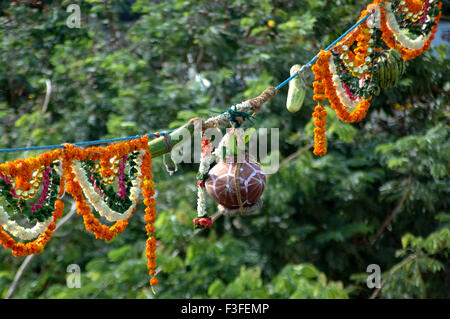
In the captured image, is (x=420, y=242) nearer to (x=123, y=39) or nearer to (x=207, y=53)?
(x=207, y=53)

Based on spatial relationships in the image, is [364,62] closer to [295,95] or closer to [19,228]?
[295,95]

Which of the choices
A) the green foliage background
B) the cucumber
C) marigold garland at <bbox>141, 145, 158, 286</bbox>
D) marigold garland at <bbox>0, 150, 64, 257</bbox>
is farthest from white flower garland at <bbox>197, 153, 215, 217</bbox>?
the green foliage background

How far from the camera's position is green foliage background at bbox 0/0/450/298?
6684 mm

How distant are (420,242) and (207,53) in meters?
3.41

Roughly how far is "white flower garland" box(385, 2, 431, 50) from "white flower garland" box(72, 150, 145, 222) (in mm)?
1974

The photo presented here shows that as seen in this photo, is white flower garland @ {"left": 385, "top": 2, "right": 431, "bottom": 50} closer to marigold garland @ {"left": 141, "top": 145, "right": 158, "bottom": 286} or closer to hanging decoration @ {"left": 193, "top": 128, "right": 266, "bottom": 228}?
hanging decoration @ {"left": 193, "top": 128, "right": 266, "bottom": 228}

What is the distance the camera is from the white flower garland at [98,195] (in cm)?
331

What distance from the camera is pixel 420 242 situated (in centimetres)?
688

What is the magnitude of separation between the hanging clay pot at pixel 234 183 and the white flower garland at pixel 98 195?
418 millimetres

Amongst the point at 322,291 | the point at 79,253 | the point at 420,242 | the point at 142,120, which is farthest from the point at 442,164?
the point at 79,253

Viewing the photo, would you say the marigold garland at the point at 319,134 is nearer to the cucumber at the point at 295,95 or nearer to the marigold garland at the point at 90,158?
the cucumber at the point at 295,95

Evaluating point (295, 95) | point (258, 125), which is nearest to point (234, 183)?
point (295, 95)

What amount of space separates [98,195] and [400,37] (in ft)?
7.93

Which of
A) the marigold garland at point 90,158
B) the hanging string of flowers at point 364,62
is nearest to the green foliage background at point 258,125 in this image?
the hanging string of flowers at point 364,62
